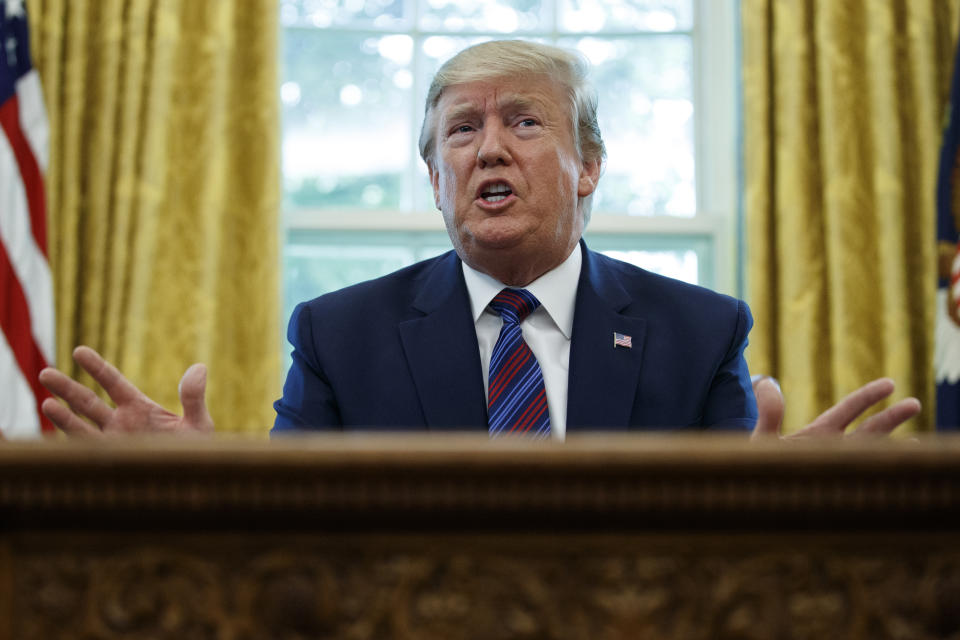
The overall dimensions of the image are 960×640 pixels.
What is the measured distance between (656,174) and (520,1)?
2.48ft

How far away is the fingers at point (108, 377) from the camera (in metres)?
1.14

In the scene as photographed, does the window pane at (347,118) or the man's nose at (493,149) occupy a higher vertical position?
the window pane at (347,118)

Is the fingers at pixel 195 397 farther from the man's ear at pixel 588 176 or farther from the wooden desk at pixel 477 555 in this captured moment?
the man's ear at pixel 588 176

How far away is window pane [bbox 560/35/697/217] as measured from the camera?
11.3 feet

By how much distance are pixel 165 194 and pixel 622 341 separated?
1771 mm

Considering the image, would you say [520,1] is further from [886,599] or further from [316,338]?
[886,599]

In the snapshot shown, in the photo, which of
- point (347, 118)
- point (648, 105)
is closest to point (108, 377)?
point (347, 118)

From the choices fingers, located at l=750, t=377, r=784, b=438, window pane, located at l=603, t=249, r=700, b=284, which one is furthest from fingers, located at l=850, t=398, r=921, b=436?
window pane, located at l=603, t=249, r=700, b=284

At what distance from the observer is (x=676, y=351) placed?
5.71 ft

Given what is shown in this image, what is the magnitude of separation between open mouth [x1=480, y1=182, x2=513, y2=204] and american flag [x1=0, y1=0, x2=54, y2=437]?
151 cm

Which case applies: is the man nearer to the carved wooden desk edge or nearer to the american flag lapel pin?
the american flag lapel pin

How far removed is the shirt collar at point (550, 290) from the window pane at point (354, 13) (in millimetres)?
1812

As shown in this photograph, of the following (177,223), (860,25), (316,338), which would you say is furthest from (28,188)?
(860,25)

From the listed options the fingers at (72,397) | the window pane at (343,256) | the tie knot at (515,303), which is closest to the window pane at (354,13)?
the window pane at (343,256)
